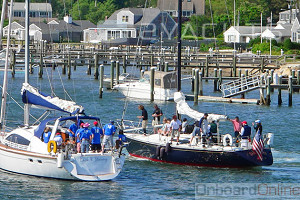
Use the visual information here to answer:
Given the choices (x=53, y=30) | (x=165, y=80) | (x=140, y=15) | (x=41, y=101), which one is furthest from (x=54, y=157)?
(x=53, y=30)

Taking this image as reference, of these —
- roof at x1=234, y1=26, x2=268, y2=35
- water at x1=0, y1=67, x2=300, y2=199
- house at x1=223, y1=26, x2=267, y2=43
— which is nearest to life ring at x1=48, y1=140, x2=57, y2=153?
water at x1=0, y1=67, x2=300, y2=199

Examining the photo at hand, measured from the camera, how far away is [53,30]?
131625 mm

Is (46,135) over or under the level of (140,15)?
under

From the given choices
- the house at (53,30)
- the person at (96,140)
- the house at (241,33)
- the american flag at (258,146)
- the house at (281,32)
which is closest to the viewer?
the person at (96,140)

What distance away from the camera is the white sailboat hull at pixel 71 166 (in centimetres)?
2734

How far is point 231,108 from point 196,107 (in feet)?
8.24

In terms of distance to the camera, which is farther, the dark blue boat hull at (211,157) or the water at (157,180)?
the dark blue boat hull at (211,157)

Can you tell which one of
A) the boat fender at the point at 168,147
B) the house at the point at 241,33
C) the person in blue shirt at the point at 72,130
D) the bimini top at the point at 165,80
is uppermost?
the house at the point at 241,33

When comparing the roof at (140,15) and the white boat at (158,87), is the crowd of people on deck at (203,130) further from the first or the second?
the roof at (140,15)

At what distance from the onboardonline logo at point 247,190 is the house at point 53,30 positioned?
101 m

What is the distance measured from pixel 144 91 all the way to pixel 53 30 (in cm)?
7780

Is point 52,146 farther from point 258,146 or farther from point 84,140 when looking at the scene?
point 258,146

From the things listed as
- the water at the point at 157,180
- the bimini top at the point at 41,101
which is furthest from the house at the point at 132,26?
the bimini top at the point at 41,101

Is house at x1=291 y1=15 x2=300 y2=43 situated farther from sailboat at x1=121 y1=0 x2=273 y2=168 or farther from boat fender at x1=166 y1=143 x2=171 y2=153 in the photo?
boat fender at x1=166 y1=143 x2=171 y2=153
